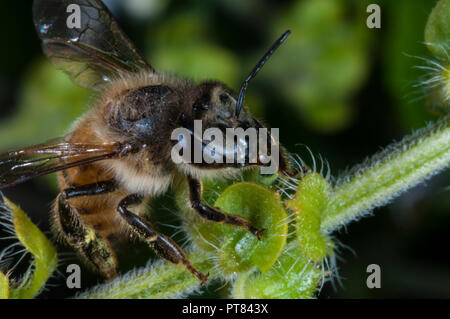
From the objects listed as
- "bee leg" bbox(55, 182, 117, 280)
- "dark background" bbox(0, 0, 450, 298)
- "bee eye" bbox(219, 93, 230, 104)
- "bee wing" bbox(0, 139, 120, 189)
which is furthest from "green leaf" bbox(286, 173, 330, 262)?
"dark background" bbox(0, 0, 450, 298)

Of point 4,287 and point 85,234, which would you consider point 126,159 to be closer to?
point 85,234

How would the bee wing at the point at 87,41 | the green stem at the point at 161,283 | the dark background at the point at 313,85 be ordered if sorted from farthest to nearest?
the dark background at the point at 313,85
the bee wing at the point at 87,41
the green stem at the point at 161,283

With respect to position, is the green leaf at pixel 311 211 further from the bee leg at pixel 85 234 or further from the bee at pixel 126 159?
the bee leg at pixel 85 234

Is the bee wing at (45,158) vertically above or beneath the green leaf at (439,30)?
beneath

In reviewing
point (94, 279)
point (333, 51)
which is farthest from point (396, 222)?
point (94, 279)

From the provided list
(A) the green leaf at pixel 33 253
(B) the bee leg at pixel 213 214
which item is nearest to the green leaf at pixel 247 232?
(B) the bee leg at pixel 213 214
